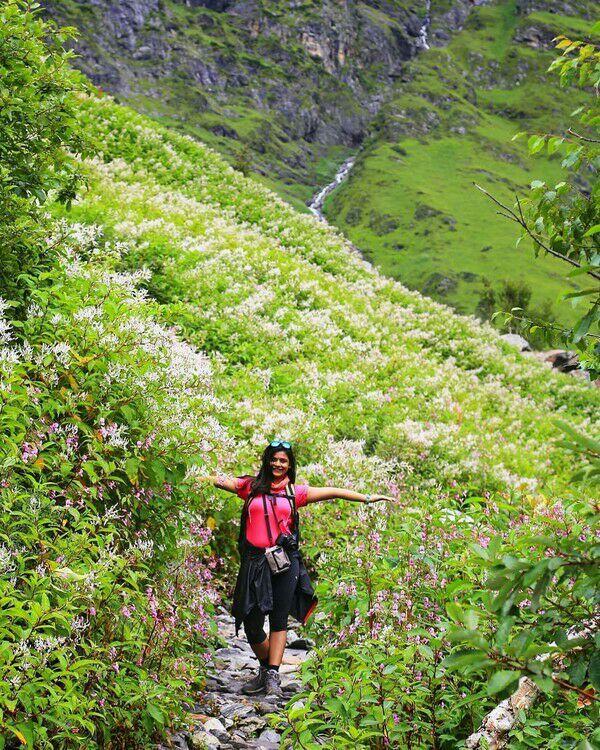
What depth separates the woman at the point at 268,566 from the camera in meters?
6.81

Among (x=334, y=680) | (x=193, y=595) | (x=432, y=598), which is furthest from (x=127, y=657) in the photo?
(x=432, y=598)

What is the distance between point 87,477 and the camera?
5578 mm

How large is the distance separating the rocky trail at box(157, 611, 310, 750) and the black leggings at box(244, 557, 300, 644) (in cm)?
53

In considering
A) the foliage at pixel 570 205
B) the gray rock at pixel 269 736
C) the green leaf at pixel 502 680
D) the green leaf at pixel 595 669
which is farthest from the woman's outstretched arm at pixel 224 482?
the green leaf at pixel 502 680

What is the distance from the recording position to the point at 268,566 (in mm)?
6863

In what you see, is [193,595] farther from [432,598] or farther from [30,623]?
[30,623]

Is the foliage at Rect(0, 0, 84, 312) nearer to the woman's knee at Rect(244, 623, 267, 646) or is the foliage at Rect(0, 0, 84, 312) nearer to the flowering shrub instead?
the flowering shrub

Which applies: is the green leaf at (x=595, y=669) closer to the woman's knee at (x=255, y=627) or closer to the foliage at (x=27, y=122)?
the woman's knee at (x=255, y=627)

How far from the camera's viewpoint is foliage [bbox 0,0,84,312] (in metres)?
6.05

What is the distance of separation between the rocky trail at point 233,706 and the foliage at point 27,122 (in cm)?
439

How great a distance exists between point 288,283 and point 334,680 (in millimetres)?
13708

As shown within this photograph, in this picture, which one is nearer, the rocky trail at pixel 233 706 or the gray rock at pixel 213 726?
the rocky trail at pixel 233 706

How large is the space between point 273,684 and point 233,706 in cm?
49

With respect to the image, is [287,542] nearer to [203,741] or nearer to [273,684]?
[273,684]
